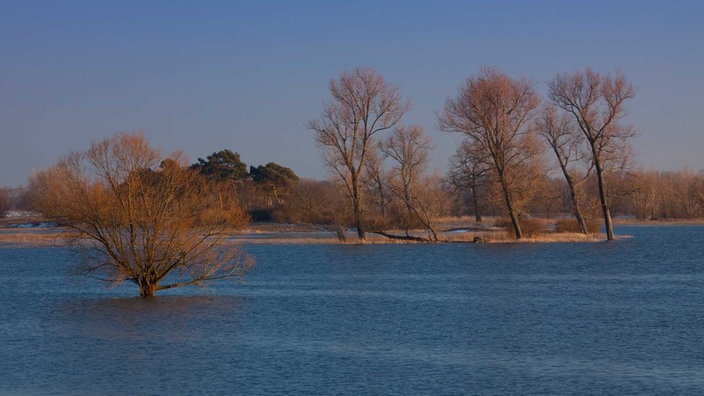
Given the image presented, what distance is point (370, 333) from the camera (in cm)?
2050

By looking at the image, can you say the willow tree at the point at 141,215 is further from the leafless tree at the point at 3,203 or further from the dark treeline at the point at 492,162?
the leafless tree at the point at 3,203

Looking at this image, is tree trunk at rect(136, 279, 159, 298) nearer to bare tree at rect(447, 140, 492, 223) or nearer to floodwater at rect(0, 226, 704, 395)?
floodwater at rect(0, 226, 704, 395)

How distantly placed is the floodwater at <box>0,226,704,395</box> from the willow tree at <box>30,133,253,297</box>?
1.23m

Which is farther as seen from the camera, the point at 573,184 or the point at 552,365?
the point at 573,184

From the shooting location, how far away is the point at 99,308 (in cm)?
2594

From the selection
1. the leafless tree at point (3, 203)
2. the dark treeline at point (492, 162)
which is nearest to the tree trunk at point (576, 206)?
the dark treeline at point (492, 162)

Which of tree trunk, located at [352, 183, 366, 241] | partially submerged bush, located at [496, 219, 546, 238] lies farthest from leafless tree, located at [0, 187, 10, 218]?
partially submerged bush, located at [496, 219, 546, 238]

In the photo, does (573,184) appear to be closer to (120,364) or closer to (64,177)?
(64,177)

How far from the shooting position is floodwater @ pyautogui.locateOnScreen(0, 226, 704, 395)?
50.0 feet

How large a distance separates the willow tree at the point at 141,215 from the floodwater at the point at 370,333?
1.23m

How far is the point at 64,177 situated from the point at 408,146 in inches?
1764

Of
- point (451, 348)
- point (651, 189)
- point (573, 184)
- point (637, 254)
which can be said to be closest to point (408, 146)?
point (573, 184)

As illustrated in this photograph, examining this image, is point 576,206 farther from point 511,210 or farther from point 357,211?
point 357,211

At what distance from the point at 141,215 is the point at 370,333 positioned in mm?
9613
